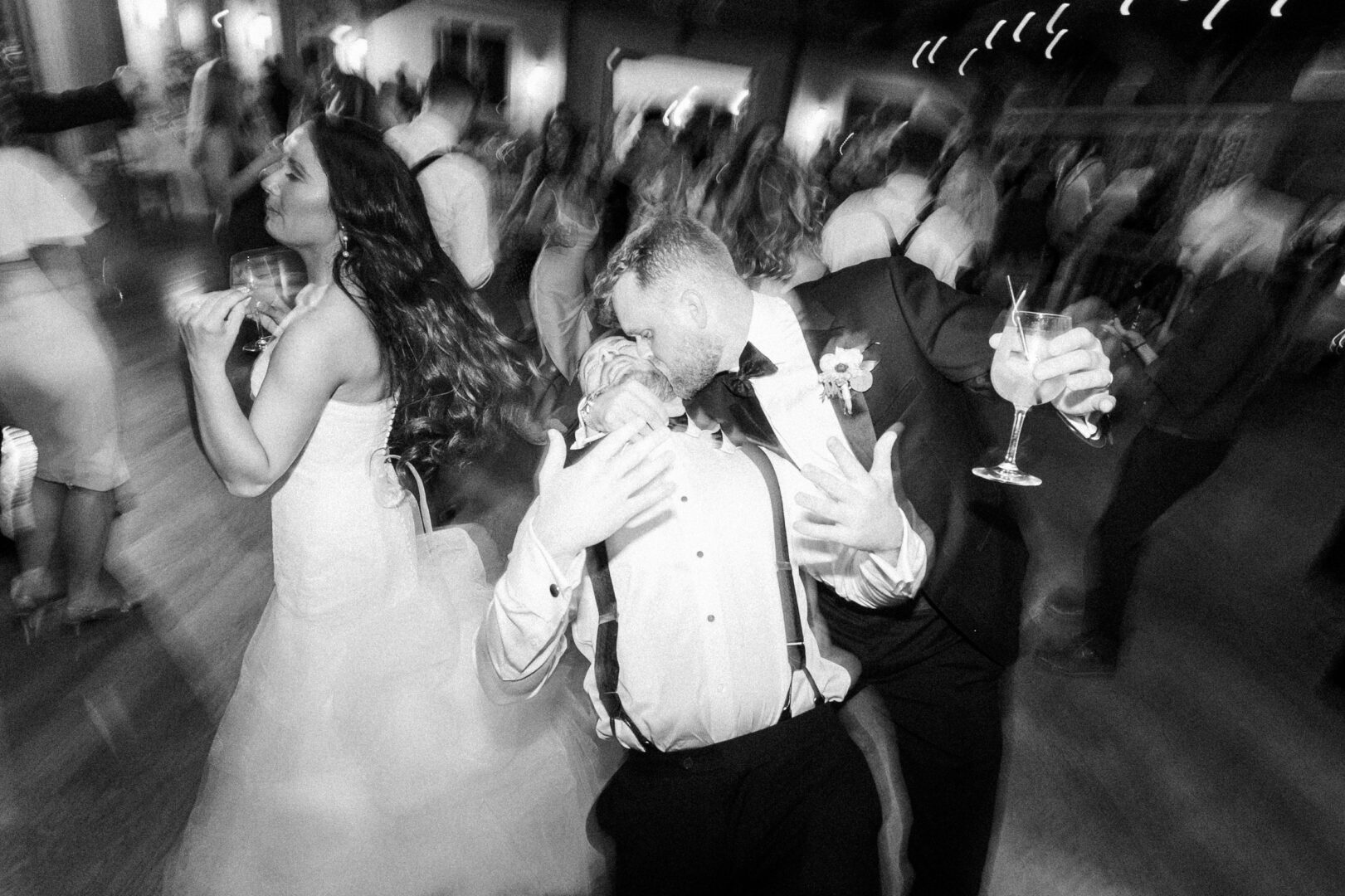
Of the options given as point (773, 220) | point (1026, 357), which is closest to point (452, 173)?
point (773, 220)

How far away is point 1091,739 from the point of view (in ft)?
8.64

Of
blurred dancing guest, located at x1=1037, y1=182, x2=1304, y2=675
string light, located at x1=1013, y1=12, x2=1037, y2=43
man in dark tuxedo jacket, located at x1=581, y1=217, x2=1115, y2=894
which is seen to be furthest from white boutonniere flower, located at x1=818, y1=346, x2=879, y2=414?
string light, located at x1=1013, y1=12, x2=1037, y2=43

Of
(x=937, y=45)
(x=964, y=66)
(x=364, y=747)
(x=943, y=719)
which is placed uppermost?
(x=937, y=45)

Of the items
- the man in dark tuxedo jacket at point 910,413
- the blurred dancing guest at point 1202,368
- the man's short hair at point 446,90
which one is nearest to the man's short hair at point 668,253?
the man in dark tuxedo jacket at point 910,413

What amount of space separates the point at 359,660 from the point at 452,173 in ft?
7.15

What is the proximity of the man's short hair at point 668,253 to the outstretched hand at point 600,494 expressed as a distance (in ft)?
1.63

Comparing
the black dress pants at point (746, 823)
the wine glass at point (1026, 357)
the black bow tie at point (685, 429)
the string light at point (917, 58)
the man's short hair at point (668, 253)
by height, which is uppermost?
the string light at point (917, 58)

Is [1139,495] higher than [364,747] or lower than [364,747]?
higher

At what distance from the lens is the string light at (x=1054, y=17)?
9.19 metres

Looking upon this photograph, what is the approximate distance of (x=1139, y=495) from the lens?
2689 millimetres

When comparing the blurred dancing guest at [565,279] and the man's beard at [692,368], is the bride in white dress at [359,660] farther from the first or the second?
the blurred dancing guest at [565,279]

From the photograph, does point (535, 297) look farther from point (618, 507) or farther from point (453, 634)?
point (618, 507)

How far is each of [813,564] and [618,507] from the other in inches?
21.3

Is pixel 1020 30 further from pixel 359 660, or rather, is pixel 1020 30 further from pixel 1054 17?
pixel 359 660
